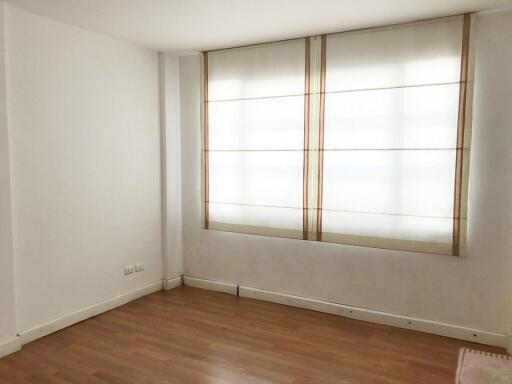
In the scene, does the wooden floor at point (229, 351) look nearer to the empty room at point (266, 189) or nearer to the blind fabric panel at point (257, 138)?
the empty room at point (266, 189)

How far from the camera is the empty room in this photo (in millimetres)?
3090

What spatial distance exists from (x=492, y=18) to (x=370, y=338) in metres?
2.72

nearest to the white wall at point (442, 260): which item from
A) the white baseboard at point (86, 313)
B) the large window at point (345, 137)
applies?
the large window at point (345, 137)

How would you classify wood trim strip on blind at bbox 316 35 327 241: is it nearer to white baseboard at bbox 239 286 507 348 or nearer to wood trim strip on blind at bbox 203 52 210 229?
white baseboard at bbox 239 286 507 348

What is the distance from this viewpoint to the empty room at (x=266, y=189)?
3090 millimetres

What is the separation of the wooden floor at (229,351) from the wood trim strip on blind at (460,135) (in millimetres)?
914

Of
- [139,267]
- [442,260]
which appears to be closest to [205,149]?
[139,267]

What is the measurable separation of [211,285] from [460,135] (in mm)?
2950

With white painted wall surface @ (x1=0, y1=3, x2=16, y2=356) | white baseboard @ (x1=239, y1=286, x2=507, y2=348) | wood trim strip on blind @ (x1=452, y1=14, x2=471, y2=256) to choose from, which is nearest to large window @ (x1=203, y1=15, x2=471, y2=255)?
wood trim strip on blind @ (x1=452, y1=14, x2=471, y2=256)

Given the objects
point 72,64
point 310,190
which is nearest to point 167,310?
point 310,190

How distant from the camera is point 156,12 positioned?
3.19 meters

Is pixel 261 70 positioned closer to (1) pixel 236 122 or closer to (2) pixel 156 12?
(1) pixel 236 122

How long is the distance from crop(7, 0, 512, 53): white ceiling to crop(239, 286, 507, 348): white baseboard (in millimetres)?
2546

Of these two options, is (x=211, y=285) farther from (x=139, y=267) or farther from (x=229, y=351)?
(x=229, y=351)
